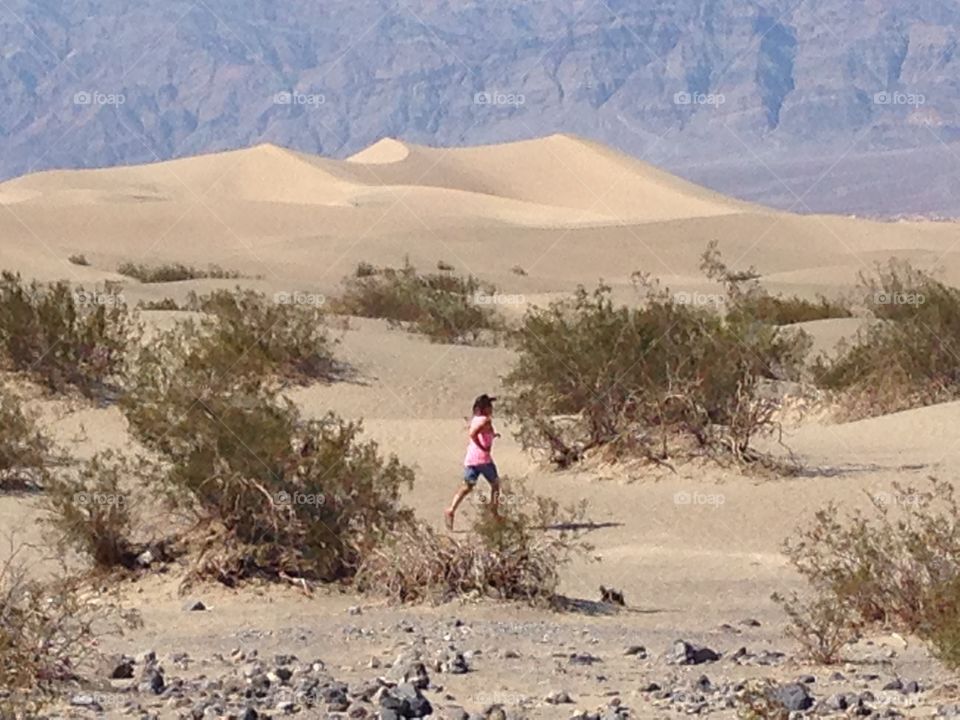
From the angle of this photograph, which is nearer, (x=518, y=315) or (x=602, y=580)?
(x=602, y=580)

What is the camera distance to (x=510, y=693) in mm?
8461

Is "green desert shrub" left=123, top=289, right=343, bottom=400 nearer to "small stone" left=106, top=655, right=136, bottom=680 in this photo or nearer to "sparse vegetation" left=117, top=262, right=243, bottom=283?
"small stone" left=106, top=655, right=136, bottom=680

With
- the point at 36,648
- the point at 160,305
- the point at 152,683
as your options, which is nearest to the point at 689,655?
the point at 152,683

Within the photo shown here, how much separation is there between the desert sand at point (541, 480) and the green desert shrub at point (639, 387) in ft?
1.25


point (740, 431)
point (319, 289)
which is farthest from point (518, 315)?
point (740, 431)

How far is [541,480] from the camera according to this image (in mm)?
17438

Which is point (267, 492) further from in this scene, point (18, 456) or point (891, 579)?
point (18, 456)

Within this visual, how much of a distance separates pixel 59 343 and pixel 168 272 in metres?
23.6

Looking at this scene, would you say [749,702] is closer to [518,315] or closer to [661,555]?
[661,555]

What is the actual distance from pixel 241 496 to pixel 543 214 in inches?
2840

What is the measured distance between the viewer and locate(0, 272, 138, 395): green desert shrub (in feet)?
70.4

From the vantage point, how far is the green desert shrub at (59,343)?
70.4 ft

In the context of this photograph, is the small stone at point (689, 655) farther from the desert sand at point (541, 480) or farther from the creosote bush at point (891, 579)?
the creosote bush at point (891, 579)

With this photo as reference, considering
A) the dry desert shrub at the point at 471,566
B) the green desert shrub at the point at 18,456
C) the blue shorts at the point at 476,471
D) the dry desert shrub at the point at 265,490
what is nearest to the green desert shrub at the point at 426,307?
the green desert shrub at the point at 18,456
